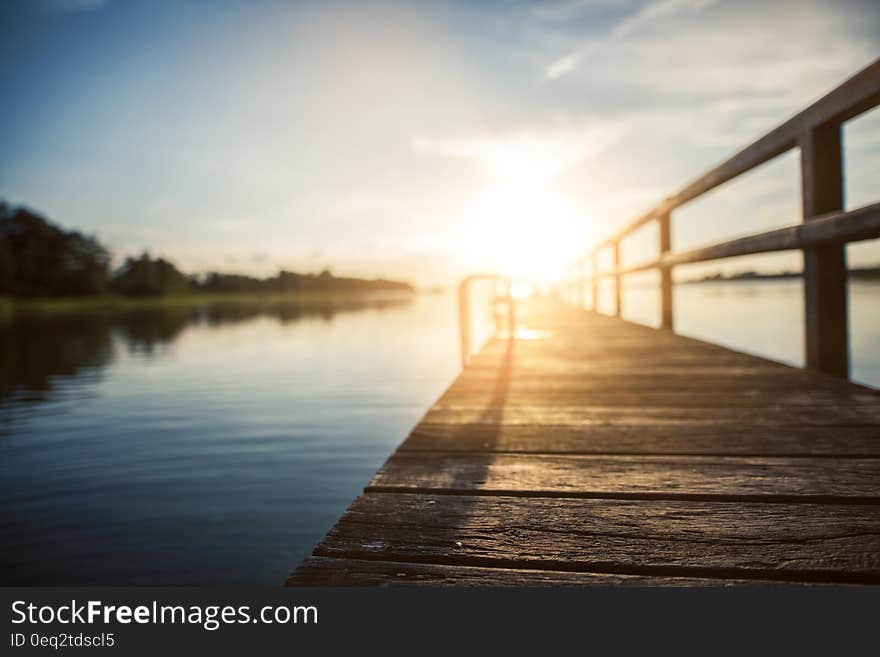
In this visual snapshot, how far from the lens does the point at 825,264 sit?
7.45 ft

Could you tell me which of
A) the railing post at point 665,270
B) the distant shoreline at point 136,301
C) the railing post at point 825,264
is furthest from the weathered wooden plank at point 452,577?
the distant shoreline at point 136,301

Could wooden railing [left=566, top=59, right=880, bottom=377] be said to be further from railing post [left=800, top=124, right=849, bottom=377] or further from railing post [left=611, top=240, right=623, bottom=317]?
railing post [left=611, top=240, right=623, bottom=317]

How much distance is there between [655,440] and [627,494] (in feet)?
1.66

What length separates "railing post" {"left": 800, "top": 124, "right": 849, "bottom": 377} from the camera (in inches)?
87.0

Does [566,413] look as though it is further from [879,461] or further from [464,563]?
[464,563]

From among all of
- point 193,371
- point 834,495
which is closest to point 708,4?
point 834,495

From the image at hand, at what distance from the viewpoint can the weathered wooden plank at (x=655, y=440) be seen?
58.9 inches

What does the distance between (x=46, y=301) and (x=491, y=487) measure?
269 ft

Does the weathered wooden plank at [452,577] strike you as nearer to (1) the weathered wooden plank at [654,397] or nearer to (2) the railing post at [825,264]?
(1) the weathered wooden plank at [654,397]

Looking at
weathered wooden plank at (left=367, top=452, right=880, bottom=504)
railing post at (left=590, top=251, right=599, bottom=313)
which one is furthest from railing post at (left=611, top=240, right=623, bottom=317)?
weathered wooden plank at (left=367, top=452, right=880, bottom=504)

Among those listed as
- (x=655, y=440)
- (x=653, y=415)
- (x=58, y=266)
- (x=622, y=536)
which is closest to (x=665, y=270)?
(x=653, y=415)

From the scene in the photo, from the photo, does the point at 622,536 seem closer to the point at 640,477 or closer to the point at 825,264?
the point at 640,477

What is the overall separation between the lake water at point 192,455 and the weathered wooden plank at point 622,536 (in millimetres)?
2163

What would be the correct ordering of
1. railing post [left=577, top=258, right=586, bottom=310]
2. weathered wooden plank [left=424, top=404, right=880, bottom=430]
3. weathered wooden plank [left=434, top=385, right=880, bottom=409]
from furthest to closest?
railing post [left=577, top=258, right=586, bottom=310], weathered wooden plank [left=434, top=385, right=880, bottom=409], weathered wooden plank [left=424, top=404, right=880, bottom=430]
